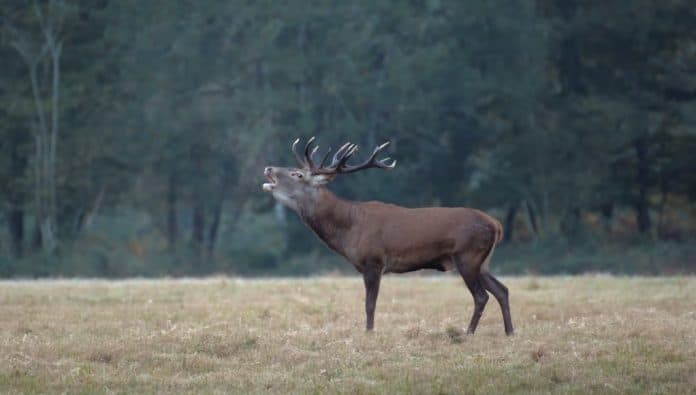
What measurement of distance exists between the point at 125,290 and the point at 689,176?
23.6 metres

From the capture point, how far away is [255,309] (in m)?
17.2

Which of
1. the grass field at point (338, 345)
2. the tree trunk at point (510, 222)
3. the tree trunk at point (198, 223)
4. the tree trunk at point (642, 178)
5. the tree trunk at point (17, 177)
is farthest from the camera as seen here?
the tree trunk at point (198, 223)

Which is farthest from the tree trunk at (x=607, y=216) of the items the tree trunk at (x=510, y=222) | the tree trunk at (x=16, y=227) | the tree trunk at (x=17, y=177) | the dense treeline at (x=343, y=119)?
the tree trunk at (x=16, y=227)

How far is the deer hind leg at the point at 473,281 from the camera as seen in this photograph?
14.2 m

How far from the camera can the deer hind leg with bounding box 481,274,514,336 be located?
557 inches

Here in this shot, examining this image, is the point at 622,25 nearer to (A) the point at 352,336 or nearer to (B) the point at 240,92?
(B) the point at 240,92

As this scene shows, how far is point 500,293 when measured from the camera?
14422mm

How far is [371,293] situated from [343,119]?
30.3 meters

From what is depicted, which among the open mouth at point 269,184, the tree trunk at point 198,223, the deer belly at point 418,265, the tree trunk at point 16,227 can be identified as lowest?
the tree trunk at point 198,223

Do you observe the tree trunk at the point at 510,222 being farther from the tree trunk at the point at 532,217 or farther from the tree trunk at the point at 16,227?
the tree trunk at the point at 16,227

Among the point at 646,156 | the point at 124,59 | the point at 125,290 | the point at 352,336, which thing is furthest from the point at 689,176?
the point at 352,336

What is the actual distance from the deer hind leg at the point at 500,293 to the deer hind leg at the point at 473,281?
0.15 m

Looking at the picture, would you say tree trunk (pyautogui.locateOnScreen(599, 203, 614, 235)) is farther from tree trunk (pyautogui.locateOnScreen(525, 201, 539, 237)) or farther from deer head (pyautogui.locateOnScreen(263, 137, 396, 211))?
deer head (pyautogui.locateOnScreen(263, 137, 396, 211))

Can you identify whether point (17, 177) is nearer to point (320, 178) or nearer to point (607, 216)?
point (607, 216)
